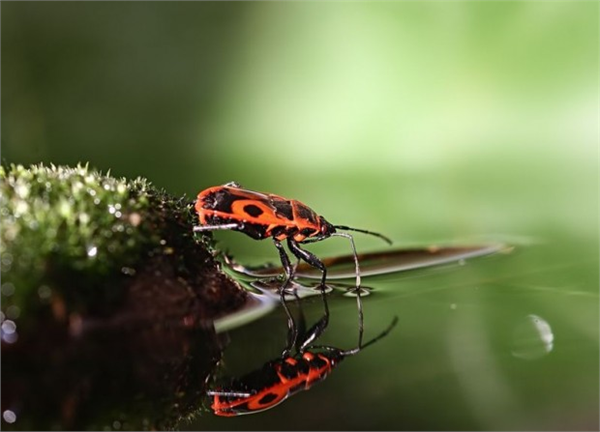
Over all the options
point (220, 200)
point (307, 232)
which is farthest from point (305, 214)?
point (220, 200)

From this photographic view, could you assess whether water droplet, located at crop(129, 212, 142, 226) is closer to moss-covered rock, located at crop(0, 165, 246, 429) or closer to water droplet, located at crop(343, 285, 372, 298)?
moss-covered rock, located at crop(0, 165, 246, 429)

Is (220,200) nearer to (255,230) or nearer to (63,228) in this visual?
(255,230)

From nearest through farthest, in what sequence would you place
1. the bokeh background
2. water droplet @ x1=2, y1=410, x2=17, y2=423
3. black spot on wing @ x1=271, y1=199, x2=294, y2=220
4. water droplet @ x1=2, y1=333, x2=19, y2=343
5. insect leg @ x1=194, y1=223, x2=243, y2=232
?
water droplet @ x1=2, y1=410, x2=17, y2=423 → water droplet @ x1=2, y1=333, x2=19, y2=343 → insect leg @ x1=194, y1=223, x2=243, y2=232 → black spot on wing @ x1=271, y1=199, x2=294, y2=220 → the bokeh background

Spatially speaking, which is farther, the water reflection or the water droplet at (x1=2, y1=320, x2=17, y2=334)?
the water reflection

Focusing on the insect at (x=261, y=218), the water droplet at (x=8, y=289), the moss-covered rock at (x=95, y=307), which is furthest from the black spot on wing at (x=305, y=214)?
the water droplet at (x=8, y=289)

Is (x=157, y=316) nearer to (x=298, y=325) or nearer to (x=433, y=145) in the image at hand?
(x=298, y=325)

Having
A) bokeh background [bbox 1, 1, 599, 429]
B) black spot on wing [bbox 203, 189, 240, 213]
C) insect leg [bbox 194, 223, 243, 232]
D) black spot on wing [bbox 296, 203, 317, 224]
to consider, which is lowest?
insect leg [bbox 194, 223, 243, 232]

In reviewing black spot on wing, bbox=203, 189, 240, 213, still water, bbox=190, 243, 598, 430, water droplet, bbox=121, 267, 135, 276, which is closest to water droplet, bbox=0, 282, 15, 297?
water droplet, bbox=121, 267, 135, 276
